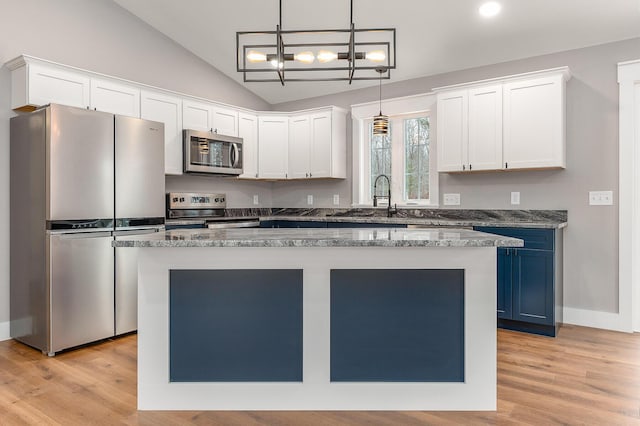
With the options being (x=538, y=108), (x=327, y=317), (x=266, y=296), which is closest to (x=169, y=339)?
(x=266, y=296)

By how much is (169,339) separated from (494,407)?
68.8 inches

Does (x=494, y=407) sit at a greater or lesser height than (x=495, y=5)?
lesser

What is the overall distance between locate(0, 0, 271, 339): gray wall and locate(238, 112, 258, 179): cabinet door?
35 centimetres

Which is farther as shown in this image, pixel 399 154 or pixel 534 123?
pixel 399 154

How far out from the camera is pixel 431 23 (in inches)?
152

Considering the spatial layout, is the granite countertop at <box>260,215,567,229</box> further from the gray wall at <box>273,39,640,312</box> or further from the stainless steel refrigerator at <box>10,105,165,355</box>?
the stainless steel refrigerator at <box>10,105,165,355</box>

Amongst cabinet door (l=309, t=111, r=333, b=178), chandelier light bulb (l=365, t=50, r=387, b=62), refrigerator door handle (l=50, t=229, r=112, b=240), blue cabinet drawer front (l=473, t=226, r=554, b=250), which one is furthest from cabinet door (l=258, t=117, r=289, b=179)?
chandelier light bulb (l=365, t=50, r=387, b=62)

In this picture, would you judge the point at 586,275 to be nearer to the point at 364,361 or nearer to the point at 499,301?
the point at 499,301

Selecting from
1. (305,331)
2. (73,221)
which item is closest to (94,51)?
(73,221)

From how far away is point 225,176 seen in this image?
5.05 m

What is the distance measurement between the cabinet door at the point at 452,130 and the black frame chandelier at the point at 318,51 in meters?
0.69

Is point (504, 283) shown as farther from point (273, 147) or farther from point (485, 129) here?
point (273, 147)

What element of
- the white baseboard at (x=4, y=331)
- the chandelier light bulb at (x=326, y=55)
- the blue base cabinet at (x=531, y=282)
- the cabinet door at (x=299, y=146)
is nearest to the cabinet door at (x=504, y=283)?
the blue base cabinet at (x=531, y=282)

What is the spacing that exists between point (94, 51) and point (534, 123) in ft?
13.5
